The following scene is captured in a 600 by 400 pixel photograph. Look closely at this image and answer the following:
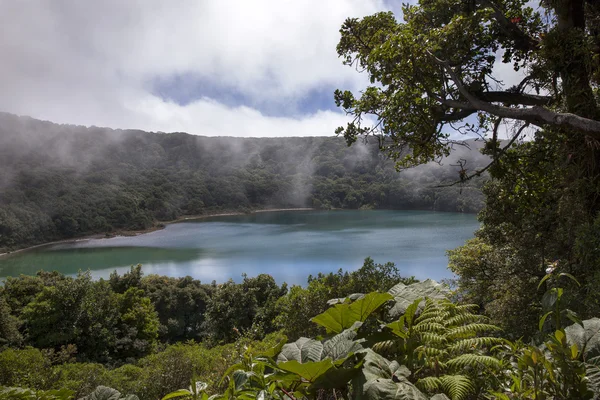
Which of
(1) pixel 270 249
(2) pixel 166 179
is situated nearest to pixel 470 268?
(1) pixel 270 249

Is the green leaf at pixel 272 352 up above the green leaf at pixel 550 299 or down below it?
below

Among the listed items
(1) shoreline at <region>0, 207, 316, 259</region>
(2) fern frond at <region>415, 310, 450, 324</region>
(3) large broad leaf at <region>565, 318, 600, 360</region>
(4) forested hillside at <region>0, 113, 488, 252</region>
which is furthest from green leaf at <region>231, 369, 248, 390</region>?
(1) shoreline at <region>0, 207, 316, 259</region>

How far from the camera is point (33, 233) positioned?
43.2 m

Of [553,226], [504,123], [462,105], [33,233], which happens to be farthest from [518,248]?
[33,233]

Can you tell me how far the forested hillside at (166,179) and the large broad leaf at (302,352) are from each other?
138ft

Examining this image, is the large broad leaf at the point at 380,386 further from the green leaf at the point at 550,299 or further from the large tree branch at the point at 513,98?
the large tree branch at the point at 513,98

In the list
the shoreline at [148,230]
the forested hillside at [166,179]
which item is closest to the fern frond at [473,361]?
the forested hillside at [166,179]

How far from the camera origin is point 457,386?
0.87 metres

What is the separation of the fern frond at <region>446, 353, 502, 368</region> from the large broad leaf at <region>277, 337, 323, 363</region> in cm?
37

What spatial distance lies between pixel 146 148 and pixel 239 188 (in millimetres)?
27841

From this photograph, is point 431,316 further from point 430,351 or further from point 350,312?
point 350,312

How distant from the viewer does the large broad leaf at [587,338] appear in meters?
0.87

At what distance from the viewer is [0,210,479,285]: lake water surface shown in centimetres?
2884

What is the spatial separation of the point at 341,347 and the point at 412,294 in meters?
0.65
